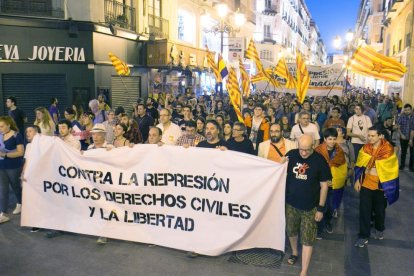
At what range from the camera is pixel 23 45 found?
551 inches

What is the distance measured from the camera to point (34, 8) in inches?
558

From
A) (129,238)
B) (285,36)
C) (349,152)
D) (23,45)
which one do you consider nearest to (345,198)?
(349,152)

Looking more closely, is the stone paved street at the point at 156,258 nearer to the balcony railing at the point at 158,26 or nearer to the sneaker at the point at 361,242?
the sneaker at the point at 361,242

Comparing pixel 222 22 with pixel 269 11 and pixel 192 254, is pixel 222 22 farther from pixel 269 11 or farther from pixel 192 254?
pixel 269 11

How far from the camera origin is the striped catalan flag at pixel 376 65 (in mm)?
9023

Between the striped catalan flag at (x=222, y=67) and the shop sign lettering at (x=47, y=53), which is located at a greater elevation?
the shop sign lettering at (x=47, y=53)

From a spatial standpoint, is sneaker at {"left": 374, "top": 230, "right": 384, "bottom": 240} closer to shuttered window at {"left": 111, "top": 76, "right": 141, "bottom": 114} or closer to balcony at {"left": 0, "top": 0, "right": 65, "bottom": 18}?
shuttered window at {"left": 111, "top": 76, "right": 141, "bottom": 114}

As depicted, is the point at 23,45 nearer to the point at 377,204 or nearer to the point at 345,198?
the point at 345,198

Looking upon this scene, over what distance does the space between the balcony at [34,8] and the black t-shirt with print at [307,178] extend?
1239cm

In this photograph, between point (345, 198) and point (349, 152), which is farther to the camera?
point (345, 198)

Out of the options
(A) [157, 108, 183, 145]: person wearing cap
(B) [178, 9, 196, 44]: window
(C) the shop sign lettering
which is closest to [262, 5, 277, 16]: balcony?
(B) [178, 9, 196, 44]: window

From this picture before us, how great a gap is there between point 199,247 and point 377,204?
2.76m

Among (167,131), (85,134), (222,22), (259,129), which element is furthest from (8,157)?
→ (222,22)

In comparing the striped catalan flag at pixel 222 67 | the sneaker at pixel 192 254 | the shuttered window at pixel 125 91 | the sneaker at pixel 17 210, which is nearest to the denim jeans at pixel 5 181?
the sneaker at pixel 17 210
